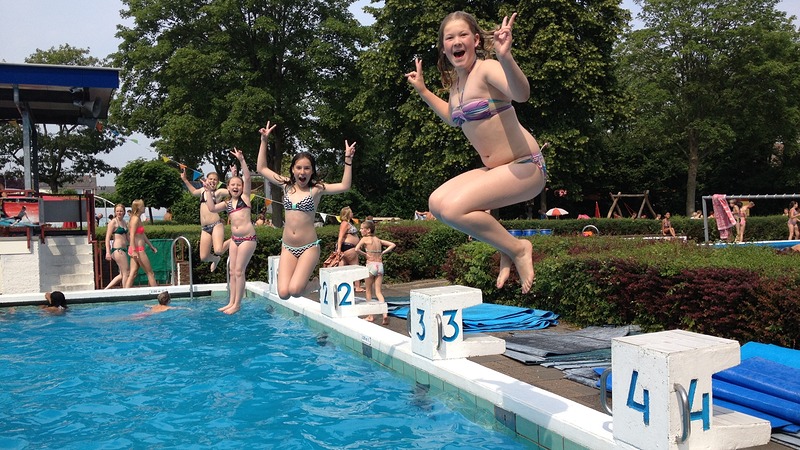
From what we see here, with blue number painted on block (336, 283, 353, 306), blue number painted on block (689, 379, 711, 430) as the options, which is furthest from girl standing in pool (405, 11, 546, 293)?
blue number painted on block (336, 283, 353, 306)

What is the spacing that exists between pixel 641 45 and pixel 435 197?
35.0 metres

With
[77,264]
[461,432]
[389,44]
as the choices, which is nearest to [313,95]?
[389,44]

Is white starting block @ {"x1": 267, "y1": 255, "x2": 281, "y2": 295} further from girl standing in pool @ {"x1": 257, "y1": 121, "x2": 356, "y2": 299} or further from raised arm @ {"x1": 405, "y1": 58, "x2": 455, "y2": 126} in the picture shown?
raised arm @ {"x1": 405, "y1": 58, "x2": 455, "y2": 126}

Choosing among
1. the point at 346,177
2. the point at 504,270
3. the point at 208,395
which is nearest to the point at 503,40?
the point at 504,270

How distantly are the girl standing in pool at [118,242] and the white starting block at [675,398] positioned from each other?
13196 mm

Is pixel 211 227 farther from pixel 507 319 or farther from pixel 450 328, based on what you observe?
pixel 450 328

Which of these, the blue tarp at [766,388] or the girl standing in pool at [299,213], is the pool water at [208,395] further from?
the blue tarp at [766,388]

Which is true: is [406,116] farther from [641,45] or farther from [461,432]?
[461,432]

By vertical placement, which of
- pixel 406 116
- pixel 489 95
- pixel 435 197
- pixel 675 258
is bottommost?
pixel 675 258

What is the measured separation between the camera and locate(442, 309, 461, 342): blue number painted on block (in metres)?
8.12

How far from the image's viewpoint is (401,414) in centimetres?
750

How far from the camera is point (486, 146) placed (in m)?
4.53

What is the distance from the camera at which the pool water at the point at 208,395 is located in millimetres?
6848

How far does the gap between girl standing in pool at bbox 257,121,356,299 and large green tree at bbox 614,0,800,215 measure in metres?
28.5
